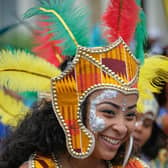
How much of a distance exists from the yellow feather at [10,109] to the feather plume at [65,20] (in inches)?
29.9

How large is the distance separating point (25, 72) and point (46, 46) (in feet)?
1.41

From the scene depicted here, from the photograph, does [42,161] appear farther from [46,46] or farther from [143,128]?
[143,128]

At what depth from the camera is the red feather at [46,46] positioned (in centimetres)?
470

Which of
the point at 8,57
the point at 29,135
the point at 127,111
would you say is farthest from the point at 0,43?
the point at 127,111

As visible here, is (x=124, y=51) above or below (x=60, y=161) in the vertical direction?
above

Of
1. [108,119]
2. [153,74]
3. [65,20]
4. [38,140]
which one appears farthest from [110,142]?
[65,20]

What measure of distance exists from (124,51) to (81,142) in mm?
560

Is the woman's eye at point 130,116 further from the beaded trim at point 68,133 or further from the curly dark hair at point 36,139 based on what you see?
the curly dark hair at point 36,139

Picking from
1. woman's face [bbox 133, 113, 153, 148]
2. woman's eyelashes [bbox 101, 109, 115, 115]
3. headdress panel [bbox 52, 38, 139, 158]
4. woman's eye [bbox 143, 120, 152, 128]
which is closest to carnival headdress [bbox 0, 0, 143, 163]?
headdress panel [bbox 52, 38, 139, 158]

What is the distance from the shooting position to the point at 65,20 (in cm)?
448

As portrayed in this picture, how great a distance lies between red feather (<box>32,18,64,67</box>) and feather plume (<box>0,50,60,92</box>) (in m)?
0.15

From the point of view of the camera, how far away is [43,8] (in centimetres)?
449

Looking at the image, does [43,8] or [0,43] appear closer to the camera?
[43,8]

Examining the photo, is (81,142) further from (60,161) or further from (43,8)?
(43,8)
